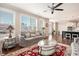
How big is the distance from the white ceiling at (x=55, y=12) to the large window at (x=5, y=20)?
21cm

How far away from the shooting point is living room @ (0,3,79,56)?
6.12 ft

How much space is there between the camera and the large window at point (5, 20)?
185 centimetres

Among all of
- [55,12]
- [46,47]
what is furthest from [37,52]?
Result: [55,12]

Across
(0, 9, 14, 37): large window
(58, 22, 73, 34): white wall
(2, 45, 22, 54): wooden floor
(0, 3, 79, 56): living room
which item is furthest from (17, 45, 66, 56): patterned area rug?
(0, 9, 14, 37): large window

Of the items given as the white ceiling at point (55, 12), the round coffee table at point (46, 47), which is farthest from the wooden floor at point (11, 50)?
the white ceiling at point (55, 12)

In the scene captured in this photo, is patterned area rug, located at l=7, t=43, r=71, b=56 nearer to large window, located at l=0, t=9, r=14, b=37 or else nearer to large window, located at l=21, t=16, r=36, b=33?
large window, located at l=21, t=16, r=36, b=33

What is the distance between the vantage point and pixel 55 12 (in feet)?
6.24

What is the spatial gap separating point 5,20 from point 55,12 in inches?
35.0

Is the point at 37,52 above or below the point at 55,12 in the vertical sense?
below

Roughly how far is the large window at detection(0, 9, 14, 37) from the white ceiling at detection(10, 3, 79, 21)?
210 millimetres

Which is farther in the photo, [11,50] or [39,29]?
[39,29]

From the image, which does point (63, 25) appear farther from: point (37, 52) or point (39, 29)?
point (37, 52)

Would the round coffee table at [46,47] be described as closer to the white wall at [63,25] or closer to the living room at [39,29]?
the living room at [39,29]

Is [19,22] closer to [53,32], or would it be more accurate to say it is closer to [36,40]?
[36,40]
